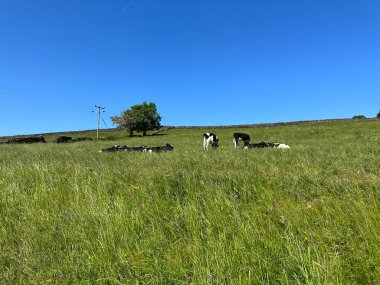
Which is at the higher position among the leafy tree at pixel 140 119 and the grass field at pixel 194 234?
the leafy tree at pixel 140 119

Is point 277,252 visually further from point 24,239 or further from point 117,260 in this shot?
point 24,239

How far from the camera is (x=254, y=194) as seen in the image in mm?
5859

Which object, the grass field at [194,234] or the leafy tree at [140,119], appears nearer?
the grass field at [194,234]

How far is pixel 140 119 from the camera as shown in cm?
8800

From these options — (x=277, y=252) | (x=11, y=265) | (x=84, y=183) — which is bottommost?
(x=11, y=265)

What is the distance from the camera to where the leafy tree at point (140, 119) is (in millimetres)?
88125

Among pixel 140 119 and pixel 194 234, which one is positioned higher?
pixel 140 119

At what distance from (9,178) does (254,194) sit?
6.33m

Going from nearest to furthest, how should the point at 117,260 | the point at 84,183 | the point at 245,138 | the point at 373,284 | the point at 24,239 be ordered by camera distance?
the point at 373,284 → the point at 117,260 → the point at 24,239 → the point at 84,183 → the point at 245,138

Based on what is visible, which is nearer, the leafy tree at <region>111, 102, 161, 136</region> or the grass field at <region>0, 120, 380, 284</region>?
the grass field at <region>0, 120, 380, 284</region>

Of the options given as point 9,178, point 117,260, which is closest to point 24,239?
point 117,260

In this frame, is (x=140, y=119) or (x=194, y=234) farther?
(x=140, y=119)

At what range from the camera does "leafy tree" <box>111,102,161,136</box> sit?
3469 inches

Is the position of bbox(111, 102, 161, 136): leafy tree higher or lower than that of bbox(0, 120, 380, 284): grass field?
higher
